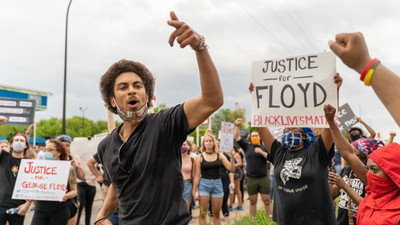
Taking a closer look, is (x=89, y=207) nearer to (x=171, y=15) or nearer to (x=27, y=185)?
(x=27, y=185)

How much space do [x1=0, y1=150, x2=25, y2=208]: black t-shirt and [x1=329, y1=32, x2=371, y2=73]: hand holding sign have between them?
6074 mm

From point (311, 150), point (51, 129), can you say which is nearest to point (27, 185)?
point (311, 150)

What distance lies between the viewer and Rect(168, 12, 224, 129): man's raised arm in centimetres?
193

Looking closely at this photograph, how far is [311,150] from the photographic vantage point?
4.27 metres

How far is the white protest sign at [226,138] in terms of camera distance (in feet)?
34.0

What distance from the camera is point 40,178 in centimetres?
591

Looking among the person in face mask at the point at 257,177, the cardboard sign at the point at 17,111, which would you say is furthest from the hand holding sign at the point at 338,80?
the cardboard sign at the point at 17,111

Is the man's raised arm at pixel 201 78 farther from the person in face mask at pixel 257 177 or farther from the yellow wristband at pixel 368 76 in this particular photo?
the person in face mask at pixel 257 177

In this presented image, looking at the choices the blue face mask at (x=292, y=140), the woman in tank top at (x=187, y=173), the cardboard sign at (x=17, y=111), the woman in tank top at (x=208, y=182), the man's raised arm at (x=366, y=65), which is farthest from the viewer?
the cardboard sign at (x=17, y=111)

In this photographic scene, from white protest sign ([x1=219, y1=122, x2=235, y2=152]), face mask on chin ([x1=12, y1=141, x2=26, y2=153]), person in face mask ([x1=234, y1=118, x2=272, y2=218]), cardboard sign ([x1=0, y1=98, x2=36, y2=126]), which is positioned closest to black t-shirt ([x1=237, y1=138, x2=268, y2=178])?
person in face mask ([x1=234, y1=118, x2=272, y2=218])

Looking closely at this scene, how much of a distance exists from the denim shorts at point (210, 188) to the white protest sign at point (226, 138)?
2.04 metres

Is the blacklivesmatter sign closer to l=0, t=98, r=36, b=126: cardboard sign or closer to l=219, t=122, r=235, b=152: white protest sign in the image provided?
l=219, t=122, r=235, b=152: white protest sign

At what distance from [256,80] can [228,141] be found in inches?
238

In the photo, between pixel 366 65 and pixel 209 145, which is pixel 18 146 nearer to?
pixel 209 145
